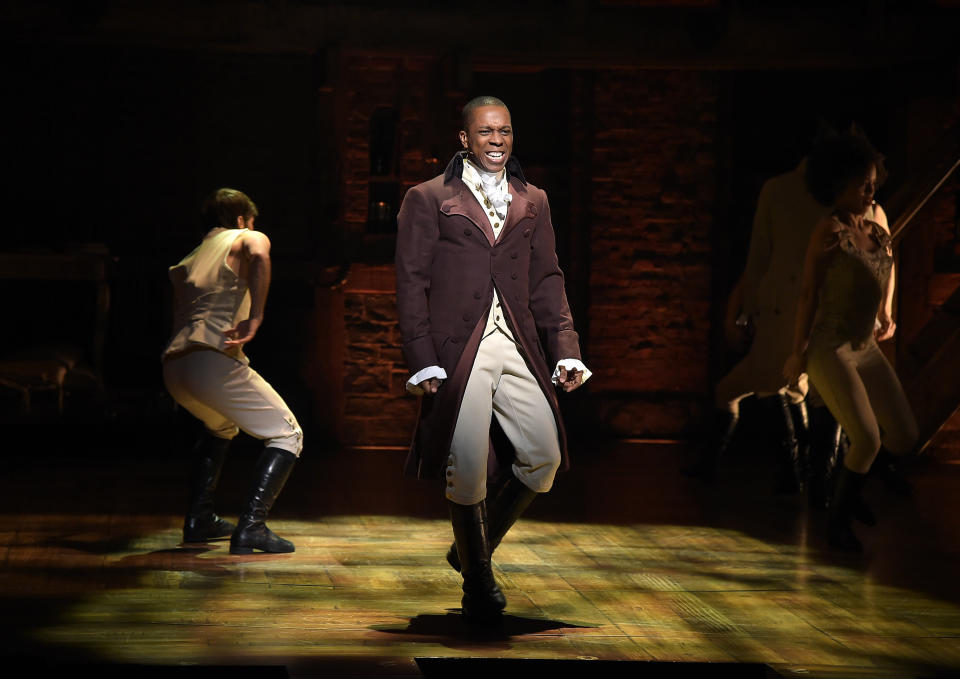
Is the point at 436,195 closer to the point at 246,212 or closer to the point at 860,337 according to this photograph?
the point at 246,212

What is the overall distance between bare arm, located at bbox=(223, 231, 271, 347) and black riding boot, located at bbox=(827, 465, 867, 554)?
2.53m

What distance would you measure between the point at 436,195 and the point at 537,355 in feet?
1.99

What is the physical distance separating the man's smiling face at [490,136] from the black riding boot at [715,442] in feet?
11.5

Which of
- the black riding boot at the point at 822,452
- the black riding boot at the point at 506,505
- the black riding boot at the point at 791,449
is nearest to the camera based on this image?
the black riding boot at the point at 506,505

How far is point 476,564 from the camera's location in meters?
4.23

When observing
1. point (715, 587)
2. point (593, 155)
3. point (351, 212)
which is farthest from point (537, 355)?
point (593, 155)

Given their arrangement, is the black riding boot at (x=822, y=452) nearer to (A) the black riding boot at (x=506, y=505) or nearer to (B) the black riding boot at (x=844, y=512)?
(B) the black riding boot at (x=844, y=512)

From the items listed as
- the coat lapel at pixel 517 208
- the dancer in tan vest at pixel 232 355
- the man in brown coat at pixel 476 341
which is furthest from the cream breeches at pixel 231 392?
the coat lapel at pixel 517 208

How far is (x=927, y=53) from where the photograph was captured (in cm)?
896

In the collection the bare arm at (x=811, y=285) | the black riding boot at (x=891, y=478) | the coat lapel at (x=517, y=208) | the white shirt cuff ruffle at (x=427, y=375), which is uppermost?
the coat lapel at (x=517, y=208)

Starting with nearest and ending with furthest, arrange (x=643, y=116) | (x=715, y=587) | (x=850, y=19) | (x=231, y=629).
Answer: (x=231, y=629), (x=715, y=587), (x=850, y=19), (x=643, y=116)

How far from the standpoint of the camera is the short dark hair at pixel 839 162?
5.67m

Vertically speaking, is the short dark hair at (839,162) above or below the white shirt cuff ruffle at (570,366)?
above

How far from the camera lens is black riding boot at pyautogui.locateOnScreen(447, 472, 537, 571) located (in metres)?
4.43
